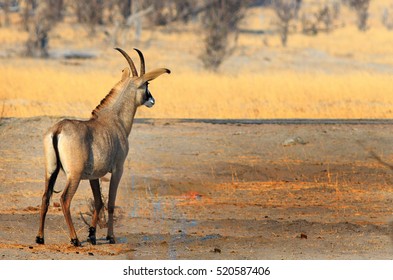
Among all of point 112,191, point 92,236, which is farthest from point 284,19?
point 92,236

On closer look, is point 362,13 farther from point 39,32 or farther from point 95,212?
point 95,212

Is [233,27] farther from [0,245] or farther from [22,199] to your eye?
[0,245]

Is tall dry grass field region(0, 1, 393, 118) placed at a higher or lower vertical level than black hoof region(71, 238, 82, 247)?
lower

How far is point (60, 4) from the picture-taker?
49.0 meters

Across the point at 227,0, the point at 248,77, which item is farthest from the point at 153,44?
the point at 248,77

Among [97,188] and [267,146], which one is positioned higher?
[97,188]

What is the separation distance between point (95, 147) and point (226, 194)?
13.5 feet

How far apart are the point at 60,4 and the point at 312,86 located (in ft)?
76.9

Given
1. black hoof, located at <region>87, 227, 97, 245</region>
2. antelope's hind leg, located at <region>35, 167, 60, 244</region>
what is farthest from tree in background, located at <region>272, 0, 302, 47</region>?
antelope's hind leg, located at <region>35, 167, 60, 244</region>

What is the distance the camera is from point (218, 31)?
3534cm

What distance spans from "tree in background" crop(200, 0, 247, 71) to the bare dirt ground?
1458cm

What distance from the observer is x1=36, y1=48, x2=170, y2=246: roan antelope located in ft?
29.8

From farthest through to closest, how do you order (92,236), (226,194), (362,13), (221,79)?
(362,13) < (221,79) < (226,194) < (92,236)

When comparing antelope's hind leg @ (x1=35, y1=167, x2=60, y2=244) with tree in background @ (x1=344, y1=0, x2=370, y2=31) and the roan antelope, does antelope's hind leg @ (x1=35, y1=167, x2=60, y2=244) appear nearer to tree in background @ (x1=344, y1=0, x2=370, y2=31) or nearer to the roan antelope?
the roan antelope
